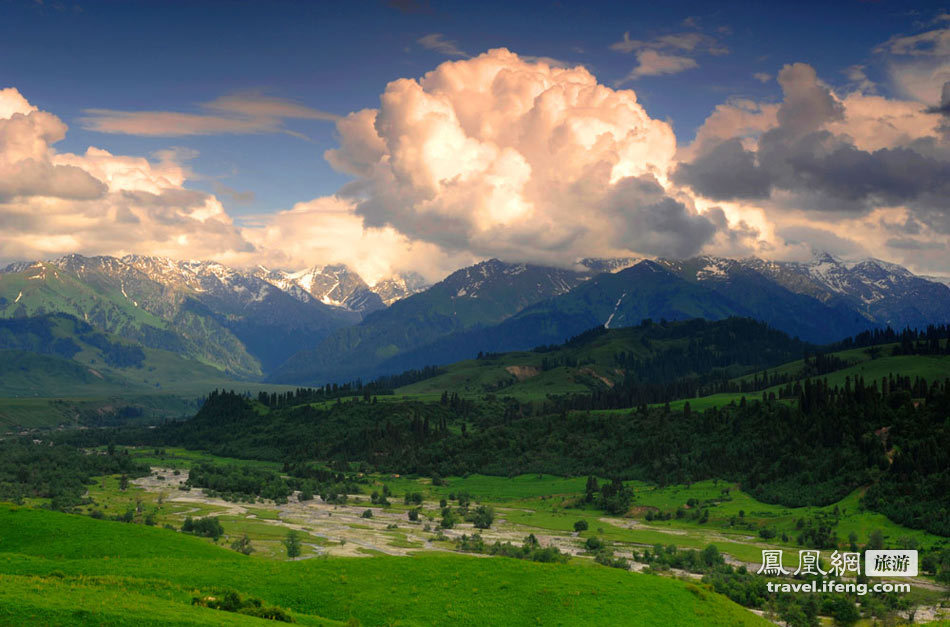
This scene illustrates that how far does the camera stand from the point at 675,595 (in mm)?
69375

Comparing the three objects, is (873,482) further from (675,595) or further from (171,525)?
(171,525)

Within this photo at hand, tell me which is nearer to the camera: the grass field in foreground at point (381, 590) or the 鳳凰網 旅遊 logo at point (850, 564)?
the grass field in foreground at point (381, 590)

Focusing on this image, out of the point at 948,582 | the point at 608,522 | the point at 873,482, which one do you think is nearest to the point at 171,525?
the point at 608,522

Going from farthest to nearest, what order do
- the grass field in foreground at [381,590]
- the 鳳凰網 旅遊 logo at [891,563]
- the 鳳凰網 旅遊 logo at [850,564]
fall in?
the 鳳凰網 旅遊 logo at [850,564] → the 鳳凰網 旅遊 logo at [891,563] → the grass field in foreground at [381,590]

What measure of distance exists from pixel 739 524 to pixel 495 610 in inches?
5021

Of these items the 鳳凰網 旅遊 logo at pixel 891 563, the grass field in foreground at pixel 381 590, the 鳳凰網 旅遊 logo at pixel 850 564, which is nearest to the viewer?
the grass field in foreground at pixel 381 590

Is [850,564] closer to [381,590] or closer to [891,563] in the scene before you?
[891,563]

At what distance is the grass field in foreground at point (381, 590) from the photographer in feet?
184

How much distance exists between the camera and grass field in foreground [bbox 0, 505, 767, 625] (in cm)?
5594

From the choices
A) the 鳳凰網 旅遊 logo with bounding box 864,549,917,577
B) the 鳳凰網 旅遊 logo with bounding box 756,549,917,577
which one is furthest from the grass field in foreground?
the 鳳凰網 旅遊 logo with bounding box 864,549,917,577

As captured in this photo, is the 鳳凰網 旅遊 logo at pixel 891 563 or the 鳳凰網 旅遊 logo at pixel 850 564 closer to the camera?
the 鳳凰網 旅遊 logo at pixel 891 563

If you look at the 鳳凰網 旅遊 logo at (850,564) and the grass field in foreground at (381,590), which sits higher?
the grass field in foreground at (381,590)

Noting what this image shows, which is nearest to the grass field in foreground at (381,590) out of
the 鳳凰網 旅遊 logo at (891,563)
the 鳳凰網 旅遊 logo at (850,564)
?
the 鳳凰網 旅遊 logo at (850,564)

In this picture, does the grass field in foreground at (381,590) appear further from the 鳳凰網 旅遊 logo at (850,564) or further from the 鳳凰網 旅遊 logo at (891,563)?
the 鳳凰網 旅遊 logo at (891,563)
